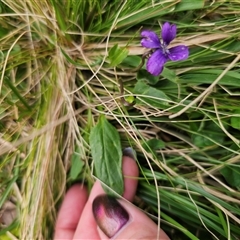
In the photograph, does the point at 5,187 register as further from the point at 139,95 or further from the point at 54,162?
the point at 139,95

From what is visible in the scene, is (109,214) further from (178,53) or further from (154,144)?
(178,53)

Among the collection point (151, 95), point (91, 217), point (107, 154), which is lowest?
point (91, 217)

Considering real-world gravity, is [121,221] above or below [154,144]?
below

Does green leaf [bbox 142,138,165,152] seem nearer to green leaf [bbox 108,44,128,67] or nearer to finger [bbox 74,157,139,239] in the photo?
finger [bbox 74,157,139,239]

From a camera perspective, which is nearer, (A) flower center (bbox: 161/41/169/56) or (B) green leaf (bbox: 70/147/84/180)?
(A) flower center (bbox: 161/41/169/56)

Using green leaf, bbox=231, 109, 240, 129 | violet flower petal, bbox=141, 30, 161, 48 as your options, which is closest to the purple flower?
violet flower petal, bbox=141, 30, 161, 48

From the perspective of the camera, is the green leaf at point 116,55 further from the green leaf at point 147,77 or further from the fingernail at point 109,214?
the fingernail at point 109,214

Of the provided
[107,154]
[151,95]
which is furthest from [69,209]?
[151,95]
